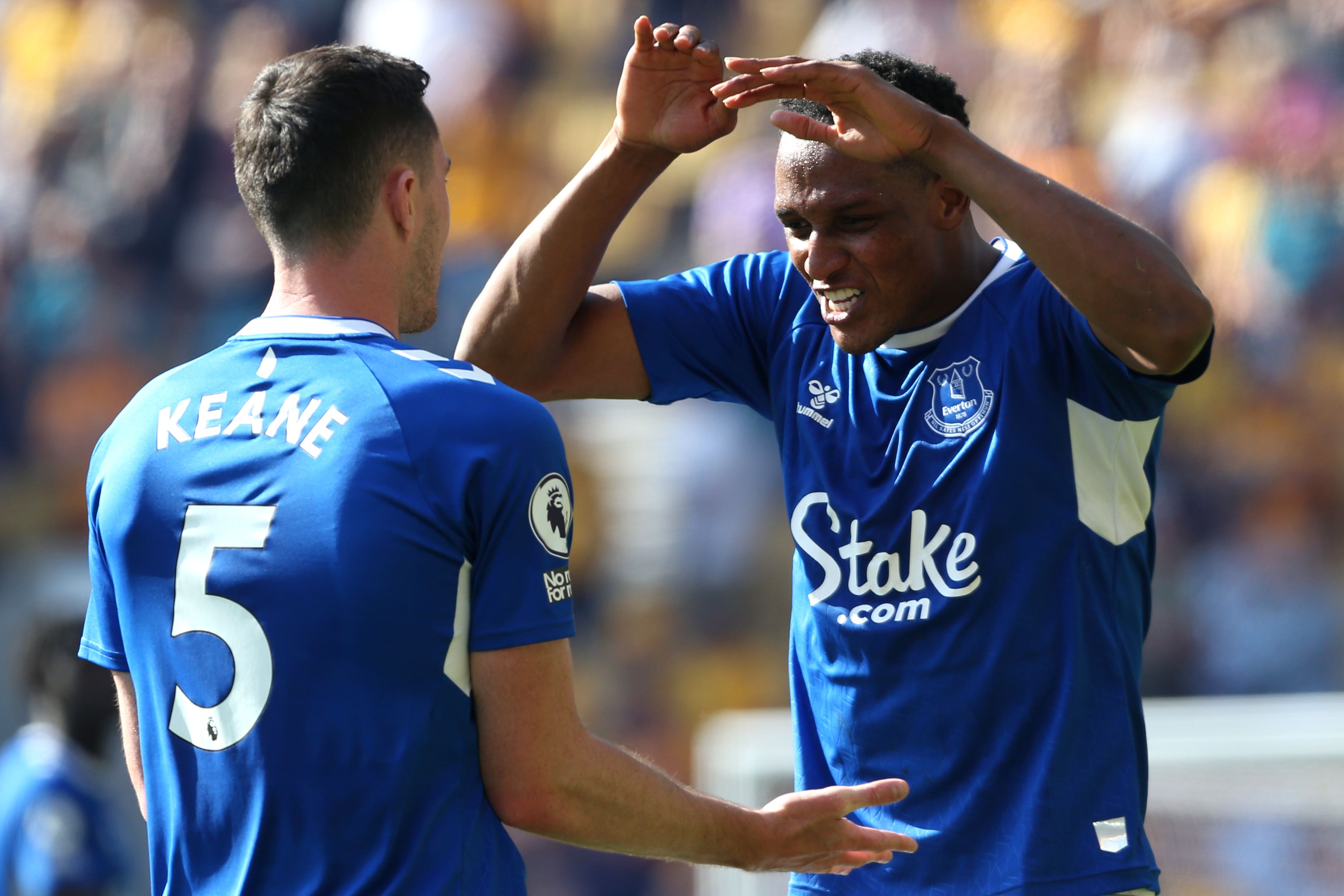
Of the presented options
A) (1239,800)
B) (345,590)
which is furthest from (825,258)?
(1239,800)

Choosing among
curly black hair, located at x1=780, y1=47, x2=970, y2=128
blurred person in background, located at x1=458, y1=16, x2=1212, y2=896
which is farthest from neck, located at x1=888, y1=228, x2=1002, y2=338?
curly black hair, located at x1=780, y1=47, x2=970, y2=128

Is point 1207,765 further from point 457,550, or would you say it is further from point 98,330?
point 98,330

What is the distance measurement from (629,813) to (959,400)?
0.96m

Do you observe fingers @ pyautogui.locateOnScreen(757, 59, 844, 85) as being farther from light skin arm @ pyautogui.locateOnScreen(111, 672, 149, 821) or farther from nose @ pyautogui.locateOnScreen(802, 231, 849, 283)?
light skin arm @ pyautogui.locateOnScreen(111, 672, 149, 821)

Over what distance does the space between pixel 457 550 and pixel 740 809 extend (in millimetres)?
619

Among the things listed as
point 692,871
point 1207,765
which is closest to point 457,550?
point 1207,765

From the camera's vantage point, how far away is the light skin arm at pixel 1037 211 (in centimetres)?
227

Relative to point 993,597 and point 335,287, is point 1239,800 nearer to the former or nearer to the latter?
point 993,597

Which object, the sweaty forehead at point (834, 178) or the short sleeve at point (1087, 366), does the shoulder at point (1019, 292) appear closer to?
the short sleeve at point (1087, 366)

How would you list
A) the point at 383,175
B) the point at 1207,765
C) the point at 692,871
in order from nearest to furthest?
the point at 383,175 < the point at 1207,765 < the point at 692,871

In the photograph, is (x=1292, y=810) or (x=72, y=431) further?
(x=72, y=431)

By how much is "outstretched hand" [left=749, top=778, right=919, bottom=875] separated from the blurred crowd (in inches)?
199

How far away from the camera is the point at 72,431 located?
8109mm

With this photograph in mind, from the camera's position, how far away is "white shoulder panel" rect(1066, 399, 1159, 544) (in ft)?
8.00
